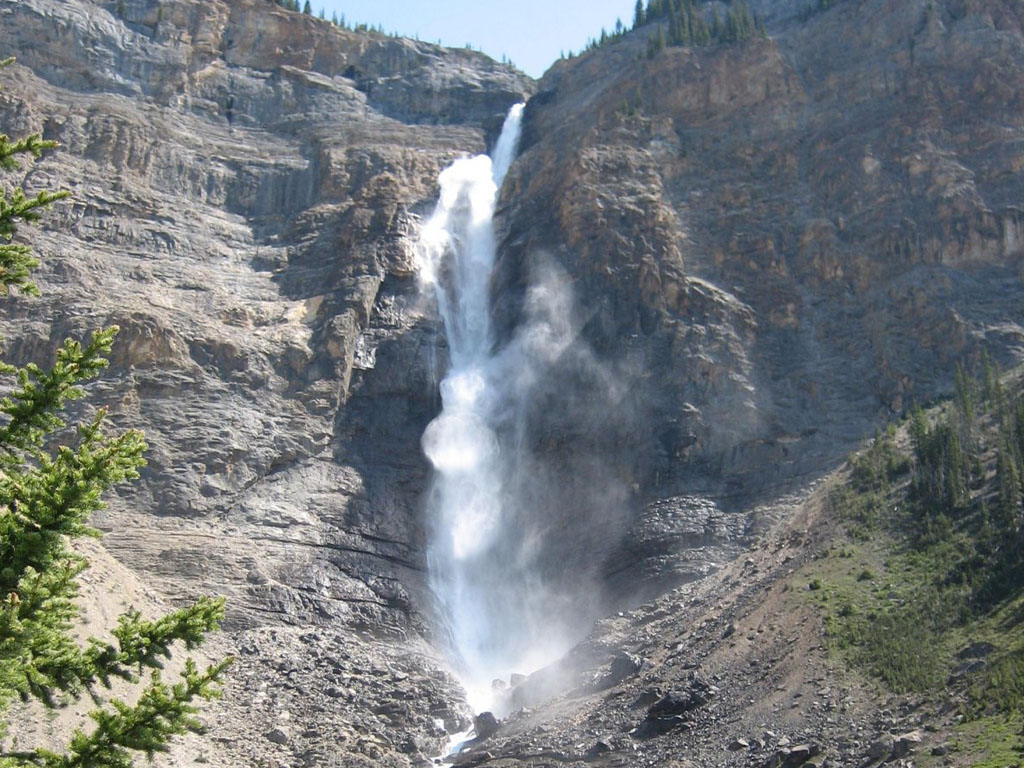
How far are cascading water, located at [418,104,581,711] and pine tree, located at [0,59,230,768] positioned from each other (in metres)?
30.5

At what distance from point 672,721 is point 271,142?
146 feet

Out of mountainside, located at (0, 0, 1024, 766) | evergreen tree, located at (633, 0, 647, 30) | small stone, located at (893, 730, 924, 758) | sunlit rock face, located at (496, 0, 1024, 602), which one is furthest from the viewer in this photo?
evergreen tree, located at (633, 0, 647, 30)

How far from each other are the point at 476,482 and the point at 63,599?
4008 cm

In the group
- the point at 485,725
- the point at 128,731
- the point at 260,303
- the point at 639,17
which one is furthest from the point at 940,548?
the point at 639,17

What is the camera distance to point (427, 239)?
194 ft

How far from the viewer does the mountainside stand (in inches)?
1405

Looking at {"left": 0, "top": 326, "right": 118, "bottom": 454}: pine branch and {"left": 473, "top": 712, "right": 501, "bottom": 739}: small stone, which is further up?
{"left": 0, "top": 326, "right": 118, "bottom": 454}: pine branch

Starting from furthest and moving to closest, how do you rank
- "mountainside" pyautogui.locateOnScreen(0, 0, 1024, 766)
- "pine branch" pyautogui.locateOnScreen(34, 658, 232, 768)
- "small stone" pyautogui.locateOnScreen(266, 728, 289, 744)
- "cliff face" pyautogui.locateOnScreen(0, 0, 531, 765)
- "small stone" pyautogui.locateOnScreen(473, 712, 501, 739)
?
"cliff face" pyautogui.locateOnScreen(0, 0, 531, 765), "mountainside" pyautogui.locateOnScreen(0, 0, 1024, 766), "small stone" pyautogui.locateOnScreen(473, 712, 501, 739), "small stone" pyautogui.locateOnScreen(266, 728, 289, 744), "pine branch" pyautogui.locateOnScreen(34, 658, 232, 768)

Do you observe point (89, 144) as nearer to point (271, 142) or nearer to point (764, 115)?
point (271, 142)

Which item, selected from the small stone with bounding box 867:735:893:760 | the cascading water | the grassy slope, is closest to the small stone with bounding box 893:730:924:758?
the small stone with bounding box 867:735:893:760

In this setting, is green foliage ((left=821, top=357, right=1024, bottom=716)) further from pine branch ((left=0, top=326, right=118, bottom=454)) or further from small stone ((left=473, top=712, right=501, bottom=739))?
pine branch ((left=0, top=326, right=118, bottom=454))

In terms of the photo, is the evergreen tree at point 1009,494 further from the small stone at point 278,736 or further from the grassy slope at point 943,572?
the small stone at point 278,736

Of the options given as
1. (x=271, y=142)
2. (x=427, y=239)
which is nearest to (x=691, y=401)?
(x=427, y=239)

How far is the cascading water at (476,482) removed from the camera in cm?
4356
